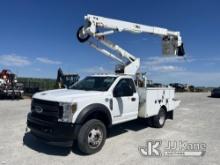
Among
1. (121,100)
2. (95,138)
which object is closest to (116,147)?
(95,138)

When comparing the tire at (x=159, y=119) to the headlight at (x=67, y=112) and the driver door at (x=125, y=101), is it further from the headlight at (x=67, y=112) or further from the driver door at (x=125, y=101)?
the headlight at (x=67, y=112)

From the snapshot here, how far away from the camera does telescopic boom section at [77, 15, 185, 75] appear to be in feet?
28.4

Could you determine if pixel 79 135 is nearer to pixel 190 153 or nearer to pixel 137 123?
pixel 190 153

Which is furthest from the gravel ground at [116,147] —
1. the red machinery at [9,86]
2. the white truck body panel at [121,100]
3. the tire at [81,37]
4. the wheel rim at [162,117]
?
the red machinery at [9,86]

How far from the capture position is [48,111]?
204 inches

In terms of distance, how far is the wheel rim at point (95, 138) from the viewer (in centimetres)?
527

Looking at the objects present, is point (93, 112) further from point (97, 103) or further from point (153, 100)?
point (153, 100)

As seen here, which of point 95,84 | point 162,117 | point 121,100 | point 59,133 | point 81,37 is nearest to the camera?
point 59,133

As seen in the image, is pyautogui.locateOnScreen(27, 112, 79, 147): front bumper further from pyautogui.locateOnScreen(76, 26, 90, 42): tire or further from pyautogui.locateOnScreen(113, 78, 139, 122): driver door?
pyautogui.locateOnScreen(76, 26, 90, 42): tire

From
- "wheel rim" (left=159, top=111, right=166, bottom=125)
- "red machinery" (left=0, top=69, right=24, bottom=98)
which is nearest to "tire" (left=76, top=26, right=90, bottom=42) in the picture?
"wheel rim" (left=159, top=111, right=166, bottom=125)

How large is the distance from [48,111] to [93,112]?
1056mm

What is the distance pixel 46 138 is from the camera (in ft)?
16.6

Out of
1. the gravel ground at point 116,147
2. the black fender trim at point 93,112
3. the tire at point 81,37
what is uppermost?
the tire at point 81,37

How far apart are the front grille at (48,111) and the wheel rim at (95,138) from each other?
90 cm
